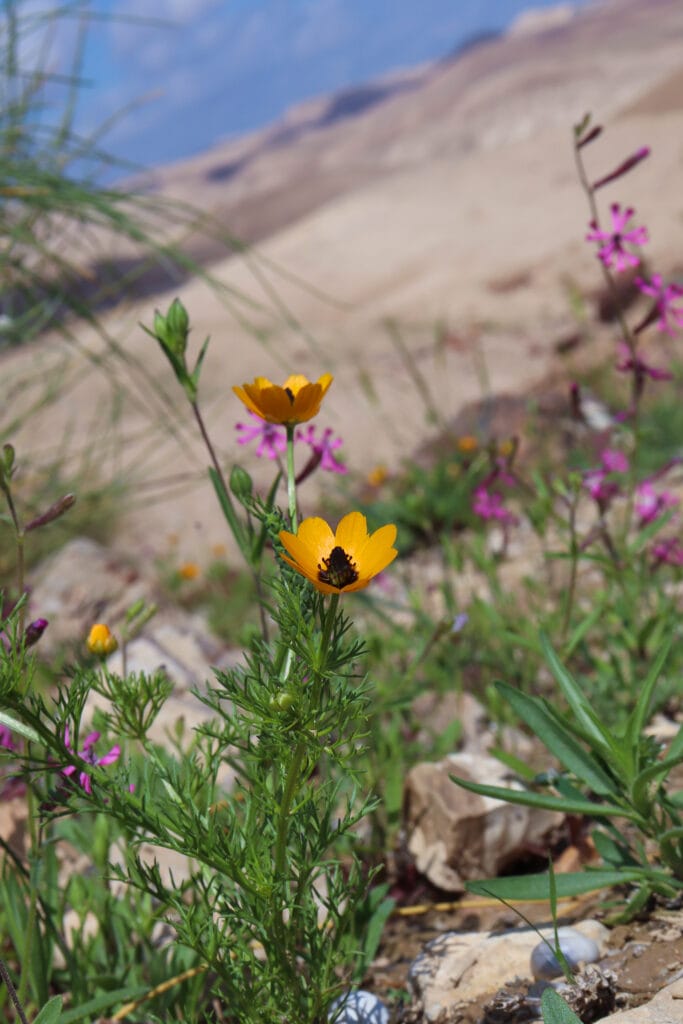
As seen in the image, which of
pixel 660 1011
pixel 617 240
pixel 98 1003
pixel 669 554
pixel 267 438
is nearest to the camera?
pixel 660 1011

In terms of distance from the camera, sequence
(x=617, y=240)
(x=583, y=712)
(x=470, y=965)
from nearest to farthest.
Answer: (x=470, y=965)
(x=583, y=712)
(x=617, y=240)

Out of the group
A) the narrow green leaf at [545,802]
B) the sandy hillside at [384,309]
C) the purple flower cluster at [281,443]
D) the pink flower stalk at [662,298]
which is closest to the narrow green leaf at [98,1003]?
the narrow green leaf at [545,802]

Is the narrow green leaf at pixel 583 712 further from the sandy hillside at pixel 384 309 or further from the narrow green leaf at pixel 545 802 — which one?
the sandy hillside at pixel 384 309

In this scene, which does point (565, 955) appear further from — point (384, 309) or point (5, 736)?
point (384, 309)

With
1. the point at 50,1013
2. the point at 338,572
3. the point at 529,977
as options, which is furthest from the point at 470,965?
the point at 338,572

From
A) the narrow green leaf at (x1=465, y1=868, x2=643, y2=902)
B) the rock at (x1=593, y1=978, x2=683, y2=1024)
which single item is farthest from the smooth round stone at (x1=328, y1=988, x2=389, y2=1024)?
the rock at (x1=593, y1=978, x2=683, y2=1024)

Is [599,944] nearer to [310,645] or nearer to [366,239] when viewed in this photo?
[310,645]
